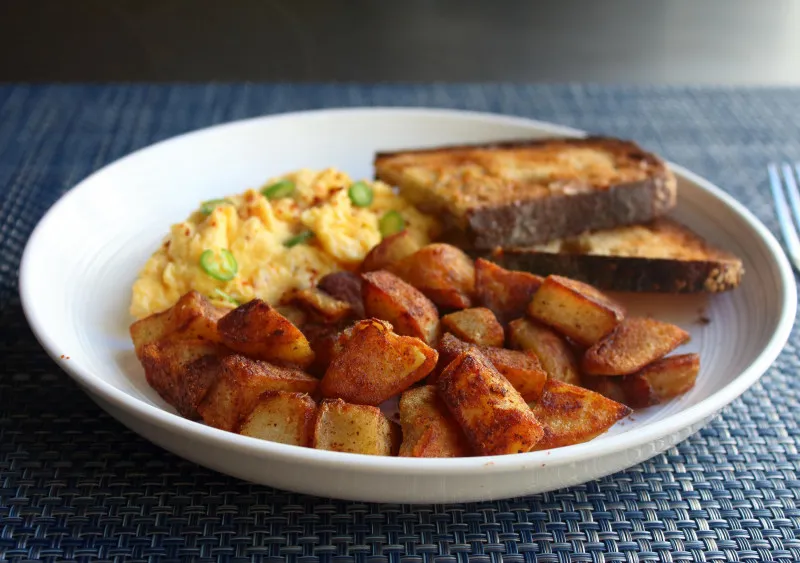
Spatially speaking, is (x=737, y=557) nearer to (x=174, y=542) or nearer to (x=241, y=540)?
(x=241, y=540)

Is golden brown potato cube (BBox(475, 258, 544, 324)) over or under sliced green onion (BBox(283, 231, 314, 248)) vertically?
over

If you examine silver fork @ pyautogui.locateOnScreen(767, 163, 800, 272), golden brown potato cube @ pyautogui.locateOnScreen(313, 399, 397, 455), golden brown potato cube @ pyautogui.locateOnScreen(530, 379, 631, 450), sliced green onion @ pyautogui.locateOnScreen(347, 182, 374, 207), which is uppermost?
golden brown potato cube @ pyautogui.locateOnScreen(530, 379, 631, 450)

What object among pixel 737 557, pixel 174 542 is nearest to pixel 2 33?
pixel 174 542

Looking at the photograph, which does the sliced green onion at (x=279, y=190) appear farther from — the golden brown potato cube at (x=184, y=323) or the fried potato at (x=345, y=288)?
the golden brown potato cube at (x=184, y=323)

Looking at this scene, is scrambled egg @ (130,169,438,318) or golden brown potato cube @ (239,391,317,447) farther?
scrambled egg @ (130,169,438,318)

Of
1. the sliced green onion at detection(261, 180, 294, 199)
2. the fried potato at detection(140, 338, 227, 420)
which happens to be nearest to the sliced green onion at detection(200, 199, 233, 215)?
the sliced green onion at detection(261, 180, 294, 199)

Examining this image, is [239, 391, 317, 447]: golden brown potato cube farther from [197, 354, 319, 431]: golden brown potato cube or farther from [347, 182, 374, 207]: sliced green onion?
[347, 182, 374, 207]: sliced green onion

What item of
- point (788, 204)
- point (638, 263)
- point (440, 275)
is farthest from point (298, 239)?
point (788, 204)

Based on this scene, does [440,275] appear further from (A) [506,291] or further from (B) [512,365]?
(B) [512,365]

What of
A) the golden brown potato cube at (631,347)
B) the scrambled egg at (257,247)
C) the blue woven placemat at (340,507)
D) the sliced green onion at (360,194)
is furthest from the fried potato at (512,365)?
the sliced green onion at (360,194)
